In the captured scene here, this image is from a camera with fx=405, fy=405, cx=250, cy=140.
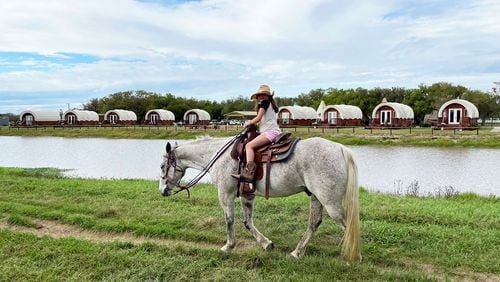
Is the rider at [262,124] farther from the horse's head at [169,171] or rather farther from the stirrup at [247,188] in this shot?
the horse's head at [169,171]

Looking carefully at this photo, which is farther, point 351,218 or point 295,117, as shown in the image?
point 295,117

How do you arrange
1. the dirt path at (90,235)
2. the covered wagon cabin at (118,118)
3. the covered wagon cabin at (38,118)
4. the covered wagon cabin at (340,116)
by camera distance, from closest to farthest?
the dirt path at (90,235)
the covered wagon cabin at (340,116)
the covered wagon cabin at (38,118)
the covered wagon cabin at (118,118)

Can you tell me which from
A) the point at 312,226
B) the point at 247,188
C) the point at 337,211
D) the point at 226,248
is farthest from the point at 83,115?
the point at 337,211

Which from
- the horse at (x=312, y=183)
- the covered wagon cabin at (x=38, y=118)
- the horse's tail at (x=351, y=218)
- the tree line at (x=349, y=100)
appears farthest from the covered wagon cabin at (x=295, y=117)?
the horse's tail at (x=351, y=218)

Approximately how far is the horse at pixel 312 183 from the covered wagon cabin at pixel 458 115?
40.0 meters

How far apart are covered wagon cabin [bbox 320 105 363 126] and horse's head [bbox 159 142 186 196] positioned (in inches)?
1815

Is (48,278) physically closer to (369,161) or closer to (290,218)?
(290,218)

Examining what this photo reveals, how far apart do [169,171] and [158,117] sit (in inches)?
2719

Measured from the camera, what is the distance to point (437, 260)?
548 cm

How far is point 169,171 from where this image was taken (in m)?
6.84

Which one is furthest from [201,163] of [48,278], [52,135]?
[52,135]

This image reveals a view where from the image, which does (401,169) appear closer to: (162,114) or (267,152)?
(267,152)

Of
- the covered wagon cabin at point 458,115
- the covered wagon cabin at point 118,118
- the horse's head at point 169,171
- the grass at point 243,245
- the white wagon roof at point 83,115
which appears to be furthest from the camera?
the white wagon roof at point 83,115

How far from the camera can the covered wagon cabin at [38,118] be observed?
73.4m
